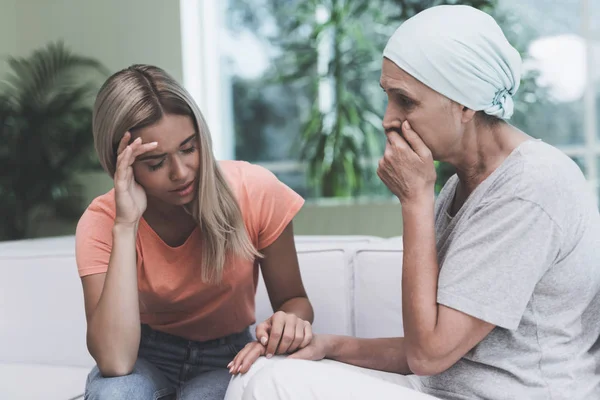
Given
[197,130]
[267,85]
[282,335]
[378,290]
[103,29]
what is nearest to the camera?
[282,335]

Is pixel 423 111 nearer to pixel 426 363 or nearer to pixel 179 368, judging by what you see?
pixel 426 363

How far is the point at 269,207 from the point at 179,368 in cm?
47

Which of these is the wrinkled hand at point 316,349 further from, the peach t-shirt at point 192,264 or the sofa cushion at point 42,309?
the sofa cushion at point 42,309

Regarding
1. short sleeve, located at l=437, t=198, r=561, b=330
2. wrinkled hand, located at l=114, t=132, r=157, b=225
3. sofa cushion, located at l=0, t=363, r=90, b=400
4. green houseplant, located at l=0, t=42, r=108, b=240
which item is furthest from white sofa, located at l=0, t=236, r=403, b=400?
green houseplant, located at l=0, t=42, r=108, b=240

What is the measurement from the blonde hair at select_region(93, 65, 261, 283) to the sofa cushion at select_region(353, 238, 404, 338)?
39 centimetres

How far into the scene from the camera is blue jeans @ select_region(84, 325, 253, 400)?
1666 mm

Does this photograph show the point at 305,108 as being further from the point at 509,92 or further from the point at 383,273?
the point at 509,92

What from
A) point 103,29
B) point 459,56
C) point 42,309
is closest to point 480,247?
point 459,56

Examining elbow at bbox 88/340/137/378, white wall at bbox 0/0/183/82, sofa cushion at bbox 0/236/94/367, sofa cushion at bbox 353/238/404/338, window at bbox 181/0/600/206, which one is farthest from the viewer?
white wall at bbox 0/0/183/82

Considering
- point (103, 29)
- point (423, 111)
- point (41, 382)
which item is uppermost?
point (423, 111)

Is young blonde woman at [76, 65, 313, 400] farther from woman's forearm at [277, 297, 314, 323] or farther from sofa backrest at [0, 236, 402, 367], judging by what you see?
sofa backrest at [0, 236, 402, 367]

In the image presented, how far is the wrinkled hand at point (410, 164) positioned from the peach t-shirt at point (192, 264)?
20.4 inches

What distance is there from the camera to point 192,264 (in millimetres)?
1819

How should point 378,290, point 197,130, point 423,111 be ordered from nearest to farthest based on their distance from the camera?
1. point 423,111
2. point 197,130
3. point 378,290
